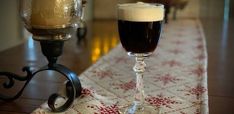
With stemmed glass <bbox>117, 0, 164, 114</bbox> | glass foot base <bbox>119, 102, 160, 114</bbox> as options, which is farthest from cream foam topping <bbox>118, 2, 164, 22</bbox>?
glass foot base <bbox>119, 102, 160, 114</bbox>

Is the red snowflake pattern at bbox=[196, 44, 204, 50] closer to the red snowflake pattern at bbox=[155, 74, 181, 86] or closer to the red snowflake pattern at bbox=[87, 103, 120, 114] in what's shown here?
the red snowflake pattern at bbox=[155, 74, 181, 86]

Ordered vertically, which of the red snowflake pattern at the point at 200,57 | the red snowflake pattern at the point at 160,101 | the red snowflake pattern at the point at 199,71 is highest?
the red snowflake pattern at the point at 160,101

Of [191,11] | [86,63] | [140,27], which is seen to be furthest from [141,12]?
[191,11]

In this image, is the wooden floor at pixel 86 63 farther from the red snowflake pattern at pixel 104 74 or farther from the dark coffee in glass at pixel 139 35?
the dark coffee in glass at pixel 139 35

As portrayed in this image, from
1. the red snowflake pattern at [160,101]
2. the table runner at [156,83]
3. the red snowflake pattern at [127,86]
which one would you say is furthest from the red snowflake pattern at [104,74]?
the red snowflake pattern at [160,101]

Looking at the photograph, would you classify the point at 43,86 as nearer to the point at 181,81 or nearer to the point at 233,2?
the point at 181,81
